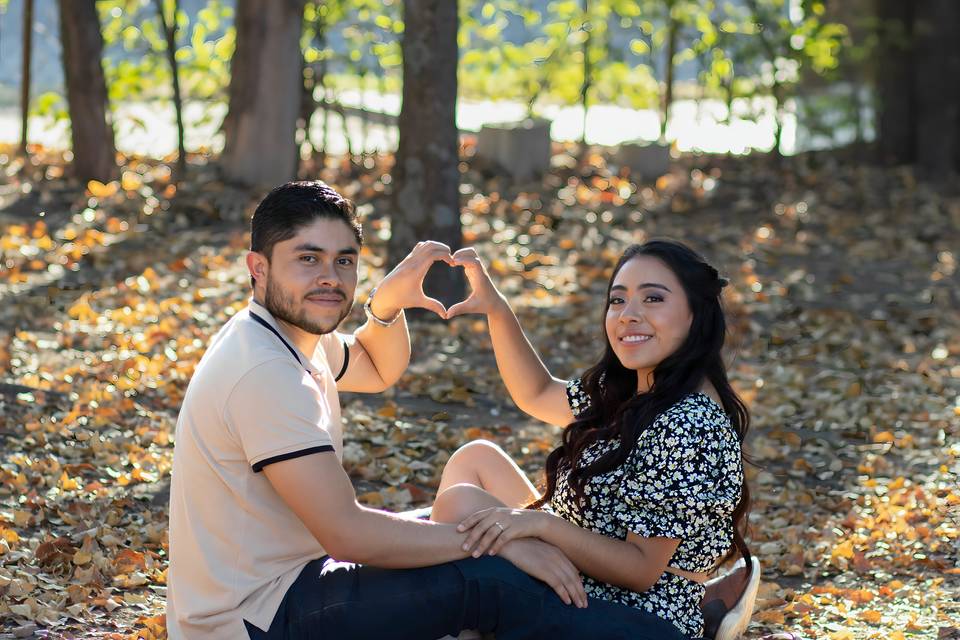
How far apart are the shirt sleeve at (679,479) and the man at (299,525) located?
0.25 meters

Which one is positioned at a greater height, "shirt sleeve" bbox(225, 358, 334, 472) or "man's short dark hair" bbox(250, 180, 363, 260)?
"man's short dark hair" bbox(250, 180, 363, 260)

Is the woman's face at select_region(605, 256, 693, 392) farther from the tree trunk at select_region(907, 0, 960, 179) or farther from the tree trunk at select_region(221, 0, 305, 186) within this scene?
the tree trunk at select_region(907, 0, 960, 179)

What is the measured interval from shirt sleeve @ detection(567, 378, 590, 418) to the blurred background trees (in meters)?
6.37

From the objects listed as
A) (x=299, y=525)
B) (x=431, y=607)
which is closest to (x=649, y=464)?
(x=431, y=607)

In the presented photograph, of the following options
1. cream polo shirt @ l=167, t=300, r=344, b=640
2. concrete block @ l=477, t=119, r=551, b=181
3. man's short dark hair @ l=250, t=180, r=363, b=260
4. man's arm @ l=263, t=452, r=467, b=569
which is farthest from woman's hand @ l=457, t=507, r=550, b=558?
concrete block @ l=477, t=119, r=551, b=181

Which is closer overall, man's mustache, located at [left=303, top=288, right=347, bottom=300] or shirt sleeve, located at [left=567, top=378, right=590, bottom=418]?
man's mustache, located at [left=303, top=288, right=347, bottom=300]

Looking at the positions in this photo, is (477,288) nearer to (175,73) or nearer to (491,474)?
(491,474)

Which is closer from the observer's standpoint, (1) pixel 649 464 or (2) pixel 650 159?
(1) pixel 649 464

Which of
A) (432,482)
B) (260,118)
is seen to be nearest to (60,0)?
(260,118)

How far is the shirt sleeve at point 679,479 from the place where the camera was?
333cm

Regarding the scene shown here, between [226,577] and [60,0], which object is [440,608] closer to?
[226,577]

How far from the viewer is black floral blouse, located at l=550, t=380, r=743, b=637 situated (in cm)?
334

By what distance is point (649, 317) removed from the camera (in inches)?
141

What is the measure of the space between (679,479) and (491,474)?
0.81 m
